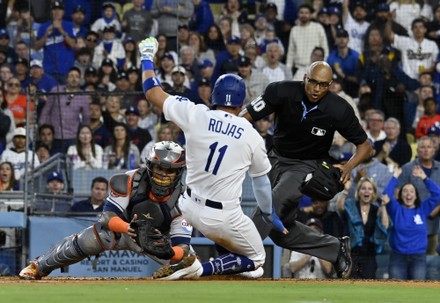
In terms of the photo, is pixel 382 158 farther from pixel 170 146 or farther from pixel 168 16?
pixel 170 146

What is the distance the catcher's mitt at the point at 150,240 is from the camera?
28.7 feet

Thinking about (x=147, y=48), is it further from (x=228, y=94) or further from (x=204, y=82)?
(x=204, y=82)

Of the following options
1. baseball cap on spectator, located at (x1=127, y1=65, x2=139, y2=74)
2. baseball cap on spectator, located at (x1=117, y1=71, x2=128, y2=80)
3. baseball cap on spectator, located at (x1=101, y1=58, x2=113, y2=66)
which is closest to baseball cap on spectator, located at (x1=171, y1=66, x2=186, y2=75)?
baseball cap on spectator, located at (x1=127, y1=65, x2=139, y2=74)

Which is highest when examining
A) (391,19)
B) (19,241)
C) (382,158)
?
(391,19)

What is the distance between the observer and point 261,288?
7973 mm

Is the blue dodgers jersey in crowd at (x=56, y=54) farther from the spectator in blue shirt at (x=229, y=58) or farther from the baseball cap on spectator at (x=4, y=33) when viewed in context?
the spectator in blue shirt at (x=229, y=58)

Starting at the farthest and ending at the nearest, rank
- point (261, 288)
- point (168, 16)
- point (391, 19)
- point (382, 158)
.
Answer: point (391, 19)
point (168, 16)
point (382, 158)
point (261, 288)

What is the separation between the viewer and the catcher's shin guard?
9.14m

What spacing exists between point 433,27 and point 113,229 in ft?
31.7

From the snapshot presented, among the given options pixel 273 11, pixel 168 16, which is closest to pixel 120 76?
pixel 168 16

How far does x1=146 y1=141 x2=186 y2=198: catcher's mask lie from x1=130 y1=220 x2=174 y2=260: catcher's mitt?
1.29ft

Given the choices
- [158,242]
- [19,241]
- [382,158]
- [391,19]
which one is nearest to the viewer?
[158,242]

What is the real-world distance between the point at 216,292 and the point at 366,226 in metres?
5.93

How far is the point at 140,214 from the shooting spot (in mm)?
9195
